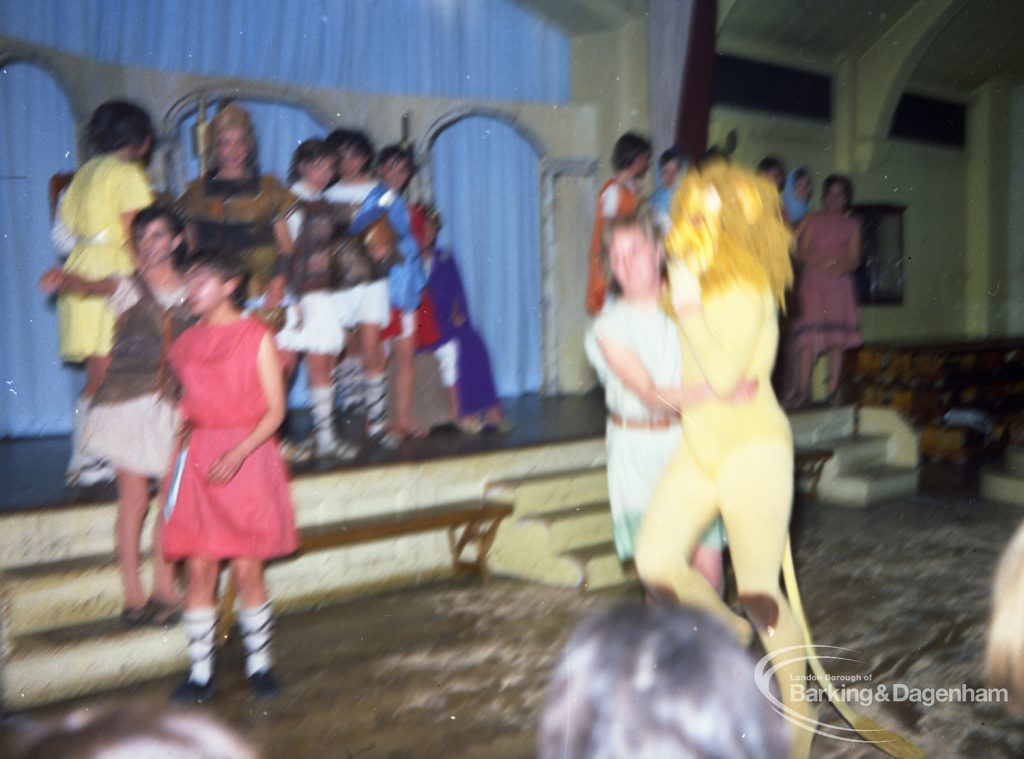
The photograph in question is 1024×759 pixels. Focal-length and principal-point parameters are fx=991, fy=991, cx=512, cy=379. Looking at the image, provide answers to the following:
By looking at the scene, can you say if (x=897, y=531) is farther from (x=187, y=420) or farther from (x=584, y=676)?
(x=584, y=676)

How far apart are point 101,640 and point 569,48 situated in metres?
2.68

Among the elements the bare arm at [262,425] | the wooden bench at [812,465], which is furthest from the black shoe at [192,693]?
the wooden bench at [812,465]

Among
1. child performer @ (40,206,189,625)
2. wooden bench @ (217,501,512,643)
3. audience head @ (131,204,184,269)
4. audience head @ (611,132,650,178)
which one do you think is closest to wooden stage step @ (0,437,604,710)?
wooden bench @ (217,501,512,643)

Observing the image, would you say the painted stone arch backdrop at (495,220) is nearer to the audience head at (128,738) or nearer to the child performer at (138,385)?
the child performer at (138,385)

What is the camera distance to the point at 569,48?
152 inches

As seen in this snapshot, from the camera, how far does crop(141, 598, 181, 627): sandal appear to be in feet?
9.21

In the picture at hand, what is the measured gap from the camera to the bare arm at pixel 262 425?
248 cm

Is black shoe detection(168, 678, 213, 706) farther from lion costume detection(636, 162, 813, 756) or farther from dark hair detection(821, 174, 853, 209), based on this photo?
dark hair detection(821, 174, 853, 209)

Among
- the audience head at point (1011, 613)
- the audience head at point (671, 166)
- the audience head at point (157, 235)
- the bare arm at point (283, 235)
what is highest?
the audience head at point (671, 166)

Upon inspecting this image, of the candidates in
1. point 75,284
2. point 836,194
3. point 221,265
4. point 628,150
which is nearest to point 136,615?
point 75,284

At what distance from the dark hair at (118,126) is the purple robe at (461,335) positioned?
1.76 m

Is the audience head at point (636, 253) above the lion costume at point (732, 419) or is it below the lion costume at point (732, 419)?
above

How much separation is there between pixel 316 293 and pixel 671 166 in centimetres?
147

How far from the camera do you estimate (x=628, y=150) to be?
2713 millimetres
